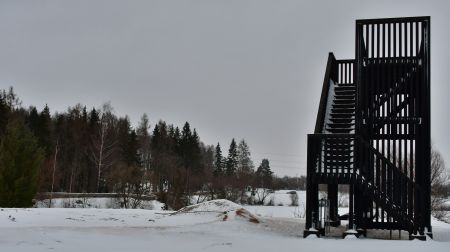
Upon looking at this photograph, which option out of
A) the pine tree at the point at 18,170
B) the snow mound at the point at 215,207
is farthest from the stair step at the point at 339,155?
the pine tree at the point at 18,170

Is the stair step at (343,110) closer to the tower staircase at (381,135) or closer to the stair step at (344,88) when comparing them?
the tower staircase at (381,135)

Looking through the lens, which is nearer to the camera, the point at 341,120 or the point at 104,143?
the point at 341,120

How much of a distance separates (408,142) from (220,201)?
6.04m

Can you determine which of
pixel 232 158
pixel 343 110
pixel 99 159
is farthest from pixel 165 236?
pixel 232 158

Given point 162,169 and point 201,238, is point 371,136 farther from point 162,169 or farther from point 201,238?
point 162,169

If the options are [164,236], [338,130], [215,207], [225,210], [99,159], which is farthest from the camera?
[99,159]

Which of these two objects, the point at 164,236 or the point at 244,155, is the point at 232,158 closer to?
the point at 244,155

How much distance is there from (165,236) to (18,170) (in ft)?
55.2

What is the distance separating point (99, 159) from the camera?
4878 cm

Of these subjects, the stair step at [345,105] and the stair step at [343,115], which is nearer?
the stair step at [343,115]

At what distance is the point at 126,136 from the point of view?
57.5 m

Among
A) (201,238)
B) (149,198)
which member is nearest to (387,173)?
(201,238)

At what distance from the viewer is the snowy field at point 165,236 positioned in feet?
29.3

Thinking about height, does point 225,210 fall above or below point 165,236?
above
